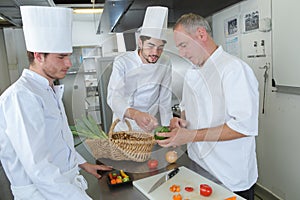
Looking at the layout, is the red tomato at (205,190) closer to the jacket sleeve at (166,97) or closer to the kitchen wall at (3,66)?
the jacket sleeve at (166,97)

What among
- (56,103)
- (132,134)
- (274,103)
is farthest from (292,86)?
(56,103)

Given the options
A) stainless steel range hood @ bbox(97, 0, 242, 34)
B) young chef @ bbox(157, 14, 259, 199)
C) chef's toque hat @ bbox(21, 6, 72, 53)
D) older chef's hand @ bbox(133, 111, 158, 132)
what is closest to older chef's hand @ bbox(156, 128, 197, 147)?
young chef @ bbox(157, 14, 259, 199)

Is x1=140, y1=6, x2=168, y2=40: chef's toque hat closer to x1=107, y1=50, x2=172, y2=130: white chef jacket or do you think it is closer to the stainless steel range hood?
x1=107, y1=50, x2=172, y2=130: white chef jacket

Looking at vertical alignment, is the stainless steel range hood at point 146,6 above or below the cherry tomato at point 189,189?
above

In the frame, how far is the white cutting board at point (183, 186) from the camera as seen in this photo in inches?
32.0

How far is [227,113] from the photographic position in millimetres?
992

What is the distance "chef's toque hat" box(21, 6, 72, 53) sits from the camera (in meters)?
0.86

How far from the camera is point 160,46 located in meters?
1.07

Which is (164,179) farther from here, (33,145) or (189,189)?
(33,145)

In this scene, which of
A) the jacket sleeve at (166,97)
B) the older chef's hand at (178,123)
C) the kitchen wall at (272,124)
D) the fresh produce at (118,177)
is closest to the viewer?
the fresh produce at (118,177)

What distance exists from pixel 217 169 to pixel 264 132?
117 centimetres

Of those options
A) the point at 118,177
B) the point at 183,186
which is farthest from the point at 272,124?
the point at 118,177

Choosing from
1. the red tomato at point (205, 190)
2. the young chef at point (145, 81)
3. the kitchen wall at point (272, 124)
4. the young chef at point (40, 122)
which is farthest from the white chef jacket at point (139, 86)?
the kitchen wall at point (272, 124)

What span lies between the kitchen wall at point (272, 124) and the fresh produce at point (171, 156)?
3.38 feet
